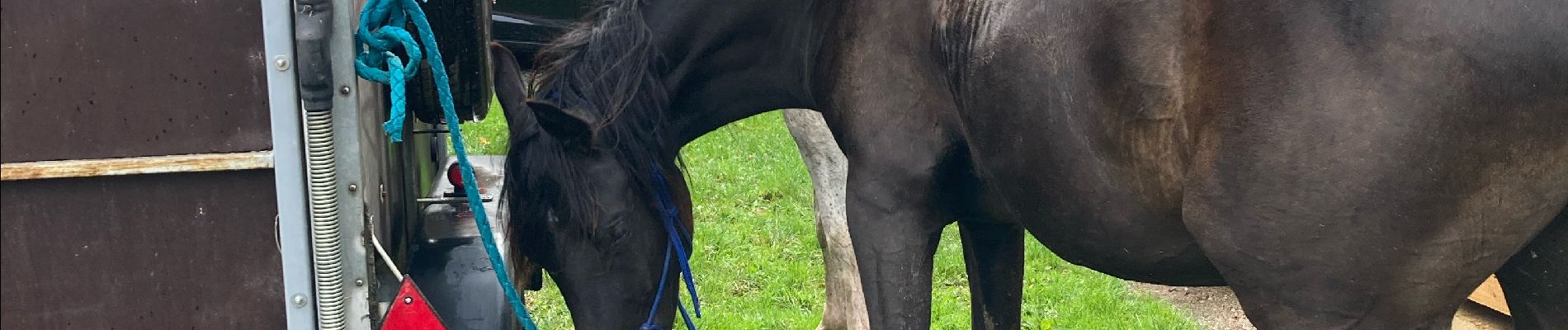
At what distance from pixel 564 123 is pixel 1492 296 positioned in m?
3.13

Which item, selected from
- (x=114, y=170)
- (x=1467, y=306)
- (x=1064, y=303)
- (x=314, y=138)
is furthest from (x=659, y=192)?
(x=1467, y=306)

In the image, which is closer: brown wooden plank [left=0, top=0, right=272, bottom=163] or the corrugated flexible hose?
brown wooden plank [left=0, top=0, right=272, bottom=163]

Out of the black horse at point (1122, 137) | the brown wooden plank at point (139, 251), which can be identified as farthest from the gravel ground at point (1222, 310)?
the brown wooden plank at point (139, 251)

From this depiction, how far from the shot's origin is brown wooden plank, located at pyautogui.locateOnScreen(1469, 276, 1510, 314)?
3936mm

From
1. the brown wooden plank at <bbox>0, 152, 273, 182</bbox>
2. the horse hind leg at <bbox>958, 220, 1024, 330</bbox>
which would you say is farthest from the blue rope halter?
the brown wooden plank at <bbox>0, 152, 273, 182</bbox>

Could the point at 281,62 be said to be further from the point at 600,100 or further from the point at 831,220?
the point at 831,220

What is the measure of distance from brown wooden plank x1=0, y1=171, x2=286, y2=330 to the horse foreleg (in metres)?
1.91

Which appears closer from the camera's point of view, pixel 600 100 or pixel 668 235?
pixel 600 100

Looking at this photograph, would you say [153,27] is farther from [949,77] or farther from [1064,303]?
[1064,303]

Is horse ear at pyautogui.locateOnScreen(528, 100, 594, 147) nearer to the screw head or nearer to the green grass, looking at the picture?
the screw head

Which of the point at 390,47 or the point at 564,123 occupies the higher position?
the point at 390,47

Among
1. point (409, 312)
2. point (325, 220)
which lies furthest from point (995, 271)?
point (325, 220)

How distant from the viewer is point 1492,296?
3.98 m

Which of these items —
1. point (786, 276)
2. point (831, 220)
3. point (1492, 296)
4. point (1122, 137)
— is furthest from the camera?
point (786, 276)
